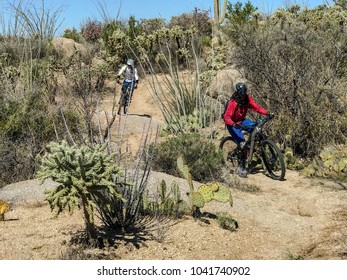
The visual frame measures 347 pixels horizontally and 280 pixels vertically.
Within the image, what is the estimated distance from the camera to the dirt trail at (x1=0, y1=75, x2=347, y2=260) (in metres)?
4.70

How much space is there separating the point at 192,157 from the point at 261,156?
132cm

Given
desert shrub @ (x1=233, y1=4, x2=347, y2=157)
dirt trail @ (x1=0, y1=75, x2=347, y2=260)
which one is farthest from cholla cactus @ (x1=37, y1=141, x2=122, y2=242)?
desert shrub @ (x1=233, y1=4, x2=347, y2=157)

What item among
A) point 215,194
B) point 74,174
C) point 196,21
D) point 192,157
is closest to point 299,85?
point 192,157

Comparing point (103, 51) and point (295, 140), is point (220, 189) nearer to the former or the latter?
point (295, 140)

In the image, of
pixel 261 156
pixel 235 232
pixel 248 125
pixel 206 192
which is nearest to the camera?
pixel 235 232

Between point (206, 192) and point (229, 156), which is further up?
point (206, 192)

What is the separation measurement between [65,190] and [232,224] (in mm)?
1972

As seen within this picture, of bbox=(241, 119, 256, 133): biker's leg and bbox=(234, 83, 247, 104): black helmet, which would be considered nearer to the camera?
bbox=(234, 83, 247, 104): black helmet

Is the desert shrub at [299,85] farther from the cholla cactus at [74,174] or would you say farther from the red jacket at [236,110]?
the cholla cactus at [74,174]

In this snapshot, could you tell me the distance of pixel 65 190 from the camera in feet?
13.8

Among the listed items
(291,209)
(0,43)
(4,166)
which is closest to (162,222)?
(291,209)

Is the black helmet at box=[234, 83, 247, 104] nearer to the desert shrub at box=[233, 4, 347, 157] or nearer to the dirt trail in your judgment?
the dirt trail

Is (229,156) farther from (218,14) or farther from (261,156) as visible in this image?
(218,14)

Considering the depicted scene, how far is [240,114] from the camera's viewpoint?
8164 millimetres
